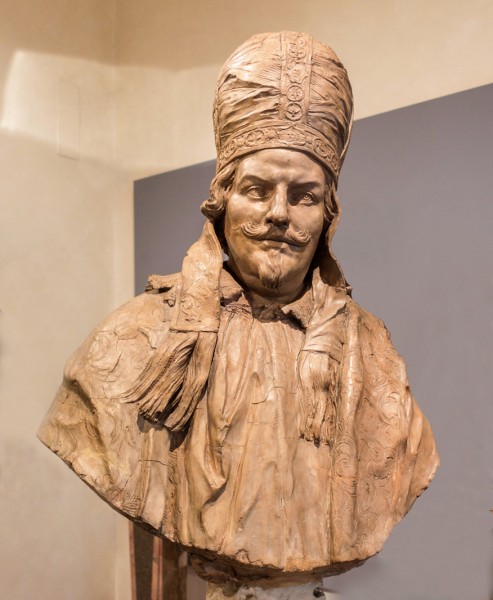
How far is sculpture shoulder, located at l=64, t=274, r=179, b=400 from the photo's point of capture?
2426mm

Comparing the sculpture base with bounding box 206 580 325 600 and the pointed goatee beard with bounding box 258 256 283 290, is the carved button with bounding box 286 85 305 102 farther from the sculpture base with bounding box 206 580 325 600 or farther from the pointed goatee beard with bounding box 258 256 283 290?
the sculpture base with bounding box 206 580 325 600

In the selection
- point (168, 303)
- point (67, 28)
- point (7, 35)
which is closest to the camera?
point (168, 303)

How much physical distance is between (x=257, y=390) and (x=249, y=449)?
7.0 inches

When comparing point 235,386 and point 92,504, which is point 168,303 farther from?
point 92,504

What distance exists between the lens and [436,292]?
3.45 metres

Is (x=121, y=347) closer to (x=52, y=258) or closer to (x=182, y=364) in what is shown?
(x=182, y=364)

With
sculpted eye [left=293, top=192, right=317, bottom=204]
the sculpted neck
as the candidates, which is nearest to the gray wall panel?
the sculpted neck

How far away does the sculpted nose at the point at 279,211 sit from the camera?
2354 millimetres

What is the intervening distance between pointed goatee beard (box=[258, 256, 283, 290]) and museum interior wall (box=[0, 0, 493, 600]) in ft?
4.85

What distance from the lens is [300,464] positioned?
2.40 metres

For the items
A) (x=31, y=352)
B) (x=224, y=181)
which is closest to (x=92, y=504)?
(x=31, y=352)

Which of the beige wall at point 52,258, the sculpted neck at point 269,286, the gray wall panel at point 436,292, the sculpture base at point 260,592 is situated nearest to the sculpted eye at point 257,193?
the sculpted neck at point 269,286

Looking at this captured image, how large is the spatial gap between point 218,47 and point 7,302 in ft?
5.12

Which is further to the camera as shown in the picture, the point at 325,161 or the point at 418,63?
the point at 418,63
